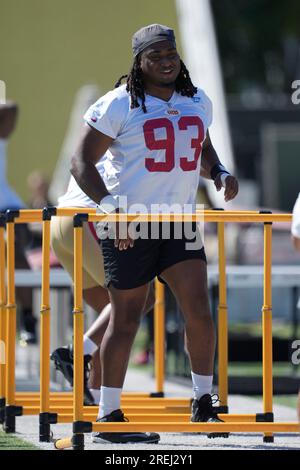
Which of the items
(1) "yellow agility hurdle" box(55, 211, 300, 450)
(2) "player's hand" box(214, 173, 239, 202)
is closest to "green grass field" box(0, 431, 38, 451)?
(1) "yellow agility hurdle" box(55, 211, 300, 450)

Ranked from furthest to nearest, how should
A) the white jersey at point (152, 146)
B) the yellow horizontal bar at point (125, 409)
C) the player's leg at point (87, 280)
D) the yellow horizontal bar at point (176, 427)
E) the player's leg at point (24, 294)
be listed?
the player's leg at point (24, 294)
the player's leg at point (87, 280)
the yellow horizontal bar at point (125, 409)
the white jersey at point (152, 146)
the yellow horizontal bar at point (176, 427)

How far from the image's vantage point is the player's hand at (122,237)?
21.9 feet

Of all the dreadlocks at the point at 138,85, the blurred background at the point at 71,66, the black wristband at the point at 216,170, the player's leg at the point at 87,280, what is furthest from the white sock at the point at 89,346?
the blurred background at the point at 71,66

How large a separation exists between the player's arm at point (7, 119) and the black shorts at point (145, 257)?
156 inches

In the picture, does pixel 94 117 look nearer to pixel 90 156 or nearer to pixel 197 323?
pixel 90 156

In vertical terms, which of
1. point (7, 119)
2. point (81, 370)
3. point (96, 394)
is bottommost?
point (96, 394)

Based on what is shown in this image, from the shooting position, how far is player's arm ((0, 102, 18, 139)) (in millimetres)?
10750

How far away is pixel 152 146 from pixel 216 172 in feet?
1.82

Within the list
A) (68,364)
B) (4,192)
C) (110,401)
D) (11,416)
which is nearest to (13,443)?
(11,416)

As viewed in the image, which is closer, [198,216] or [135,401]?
[198,216]

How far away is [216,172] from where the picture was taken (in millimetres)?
7277

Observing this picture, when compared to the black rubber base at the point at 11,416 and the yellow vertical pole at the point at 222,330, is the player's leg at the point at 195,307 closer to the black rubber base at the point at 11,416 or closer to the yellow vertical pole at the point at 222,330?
the yellow vertical pole at the point at 222,330

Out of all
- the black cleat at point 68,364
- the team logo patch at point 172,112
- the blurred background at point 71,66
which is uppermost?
the blurred background at point 71,66

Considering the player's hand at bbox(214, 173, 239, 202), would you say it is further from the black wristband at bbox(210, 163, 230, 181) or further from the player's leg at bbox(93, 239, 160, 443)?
the player's leg at bbox(93, 239, 160, 443)
